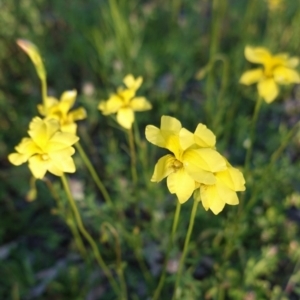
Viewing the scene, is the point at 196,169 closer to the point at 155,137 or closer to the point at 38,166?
the point at 155,137

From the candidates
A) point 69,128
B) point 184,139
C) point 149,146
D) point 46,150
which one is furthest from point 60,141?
point 149,146

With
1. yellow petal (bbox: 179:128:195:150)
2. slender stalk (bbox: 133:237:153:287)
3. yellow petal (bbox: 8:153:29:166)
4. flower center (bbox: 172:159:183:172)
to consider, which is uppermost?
yellow petal (bbox: 179:128:195:150)

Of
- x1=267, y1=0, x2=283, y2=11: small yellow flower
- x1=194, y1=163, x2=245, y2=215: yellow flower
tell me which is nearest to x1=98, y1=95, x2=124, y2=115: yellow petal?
x1=194, y1=163, x2=245, y2=215: yellow flower

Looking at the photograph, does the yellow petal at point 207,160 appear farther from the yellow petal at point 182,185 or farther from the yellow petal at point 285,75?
the yellow petal at point 285,75

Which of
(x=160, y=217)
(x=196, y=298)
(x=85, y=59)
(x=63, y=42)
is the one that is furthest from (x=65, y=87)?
(x=196, y=298)

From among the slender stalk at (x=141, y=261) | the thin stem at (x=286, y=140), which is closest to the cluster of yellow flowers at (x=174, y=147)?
the thin stem at (x=286, y=140)

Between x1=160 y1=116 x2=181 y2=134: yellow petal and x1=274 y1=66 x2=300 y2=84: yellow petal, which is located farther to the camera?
x1=274 y1=66 x2=300 y2=84: yellow petal

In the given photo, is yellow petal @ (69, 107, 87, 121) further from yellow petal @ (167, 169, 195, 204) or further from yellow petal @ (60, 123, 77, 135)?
yellow petal @ (167, 169, 195, 204)
